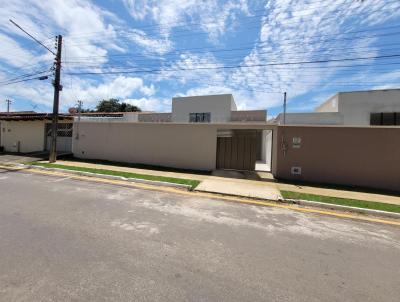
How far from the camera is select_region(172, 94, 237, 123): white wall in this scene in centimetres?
2814

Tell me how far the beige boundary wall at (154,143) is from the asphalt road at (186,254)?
21.3ft

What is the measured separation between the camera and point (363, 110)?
66.0 ft

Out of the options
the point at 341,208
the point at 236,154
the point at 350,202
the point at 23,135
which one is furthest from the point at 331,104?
the point at 23,135

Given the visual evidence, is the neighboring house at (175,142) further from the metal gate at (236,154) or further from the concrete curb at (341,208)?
the concrete curb at (341,208)

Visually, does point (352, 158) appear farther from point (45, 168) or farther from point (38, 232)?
point (45, 168)

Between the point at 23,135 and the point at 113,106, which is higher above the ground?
the point at 113,106

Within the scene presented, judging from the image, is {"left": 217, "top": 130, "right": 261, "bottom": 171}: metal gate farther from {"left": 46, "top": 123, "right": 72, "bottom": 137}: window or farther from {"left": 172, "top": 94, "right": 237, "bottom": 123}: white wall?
{"left": 172, "top": 94, "right": 237, "bottom": 123}: white wall

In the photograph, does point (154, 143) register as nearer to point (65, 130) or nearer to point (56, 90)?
point (56, 90)

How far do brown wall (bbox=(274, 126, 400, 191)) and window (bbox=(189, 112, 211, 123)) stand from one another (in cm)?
1847

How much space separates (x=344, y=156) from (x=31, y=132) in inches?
840

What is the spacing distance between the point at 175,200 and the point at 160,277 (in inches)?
149

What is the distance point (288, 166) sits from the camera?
35.2ft

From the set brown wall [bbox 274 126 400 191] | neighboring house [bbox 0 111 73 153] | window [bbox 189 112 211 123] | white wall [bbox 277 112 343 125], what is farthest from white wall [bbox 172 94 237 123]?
brown wall [bbox 274 126 400 191]

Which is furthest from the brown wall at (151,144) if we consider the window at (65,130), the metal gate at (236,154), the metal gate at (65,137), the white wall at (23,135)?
the white wall at (23,135)
